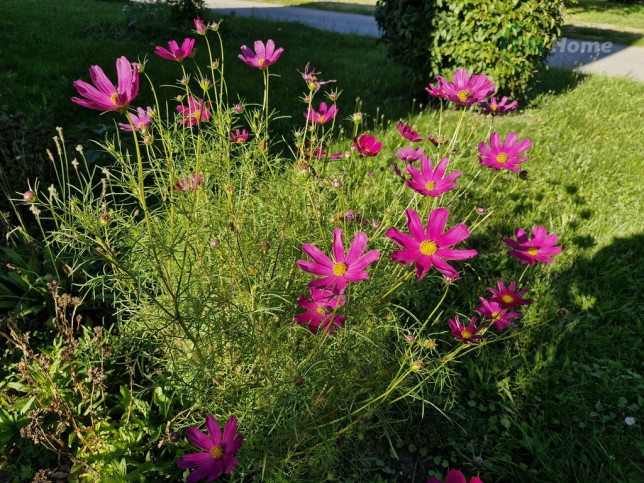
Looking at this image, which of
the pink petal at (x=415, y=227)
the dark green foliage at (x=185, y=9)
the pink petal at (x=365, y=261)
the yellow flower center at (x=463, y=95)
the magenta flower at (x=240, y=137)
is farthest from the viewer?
the dark green foliage at (x=185, y=9)

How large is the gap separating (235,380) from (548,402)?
127 centimetres

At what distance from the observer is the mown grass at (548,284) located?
5.44 feet

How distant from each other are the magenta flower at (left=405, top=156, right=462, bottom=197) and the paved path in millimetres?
4453

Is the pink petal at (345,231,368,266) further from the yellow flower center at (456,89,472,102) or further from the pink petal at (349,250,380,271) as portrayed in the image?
the yellow flower center at (456,89,472,102)

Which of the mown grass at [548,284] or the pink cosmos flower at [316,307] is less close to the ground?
the pink cosmos flower at [316,307]

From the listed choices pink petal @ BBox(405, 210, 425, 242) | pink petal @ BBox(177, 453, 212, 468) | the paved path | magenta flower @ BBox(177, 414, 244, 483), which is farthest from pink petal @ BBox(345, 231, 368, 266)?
the paved path

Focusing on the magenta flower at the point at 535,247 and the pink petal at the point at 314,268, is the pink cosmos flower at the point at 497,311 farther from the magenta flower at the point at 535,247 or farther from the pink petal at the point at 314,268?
the pink petal at the point at 314,268

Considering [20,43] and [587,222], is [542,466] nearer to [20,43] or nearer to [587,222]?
[587,222]

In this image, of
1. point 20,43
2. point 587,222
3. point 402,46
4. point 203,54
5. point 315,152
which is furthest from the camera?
point 203,54

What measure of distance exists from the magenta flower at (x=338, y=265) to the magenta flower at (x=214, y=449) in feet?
1.22

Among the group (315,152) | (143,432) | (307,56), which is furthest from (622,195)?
(307,56)

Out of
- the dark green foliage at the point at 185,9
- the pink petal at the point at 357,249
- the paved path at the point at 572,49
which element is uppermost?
the dark green foliage at the point at 185,9

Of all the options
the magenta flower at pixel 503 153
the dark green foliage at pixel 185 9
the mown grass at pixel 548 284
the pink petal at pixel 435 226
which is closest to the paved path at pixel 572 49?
the mown grass at pixel 548 284

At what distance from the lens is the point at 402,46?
470 centimetres
